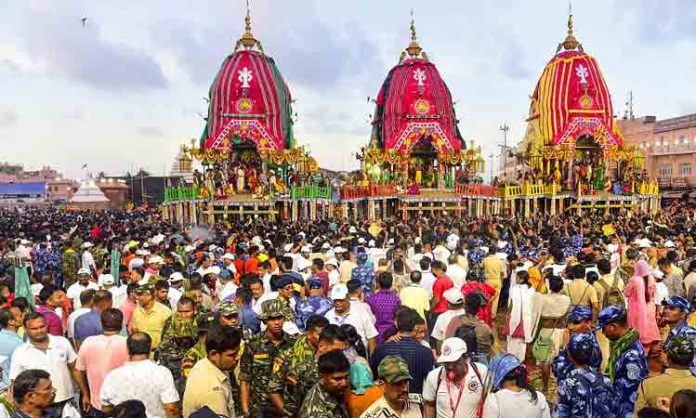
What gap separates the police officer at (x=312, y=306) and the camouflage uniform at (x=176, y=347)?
1.08m

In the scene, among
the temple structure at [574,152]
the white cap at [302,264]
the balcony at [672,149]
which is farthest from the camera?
the balcony at [672,149]

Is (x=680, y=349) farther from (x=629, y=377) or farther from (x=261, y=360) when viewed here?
(x=261, y=360)

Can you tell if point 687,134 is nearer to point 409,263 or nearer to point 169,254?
point 409,263

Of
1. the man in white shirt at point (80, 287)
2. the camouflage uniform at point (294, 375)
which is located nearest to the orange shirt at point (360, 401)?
the camouflage uniform at point (294, 375)

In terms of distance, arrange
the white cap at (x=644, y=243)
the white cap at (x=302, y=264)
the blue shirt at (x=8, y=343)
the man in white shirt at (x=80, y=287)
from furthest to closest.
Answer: the white cap at (x=644, y=243), the white cap at (x=302, y=264), the man in white shirt at (x=80, y=287), the blue shirt at (x=8, y=343)

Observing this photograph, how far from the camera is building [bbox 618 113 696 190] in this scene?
127 feet

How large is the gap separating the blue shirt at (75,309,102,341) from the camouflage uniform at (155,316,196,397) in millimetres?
985

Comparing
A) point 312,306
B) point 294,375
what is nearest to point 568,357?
point 294,375

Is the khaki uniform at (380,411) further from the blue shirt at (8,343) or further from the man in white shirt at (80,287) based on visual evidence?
the man in white shirt at (80,287)

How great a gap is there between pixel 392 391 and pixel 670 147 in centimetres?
4420

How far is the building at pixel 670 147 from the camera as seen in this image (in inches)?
1524

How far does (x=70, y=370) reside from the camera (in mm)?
4625

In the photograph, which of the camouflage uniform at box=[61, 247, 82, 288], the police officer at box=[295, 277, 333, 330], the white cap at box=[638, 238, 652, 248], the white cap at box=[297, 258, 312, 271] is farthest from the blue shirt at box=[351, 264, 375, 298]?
the camouflage uniform at box=[61, 247, 82, 288]

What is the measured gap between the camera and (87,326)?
5.45 meters
